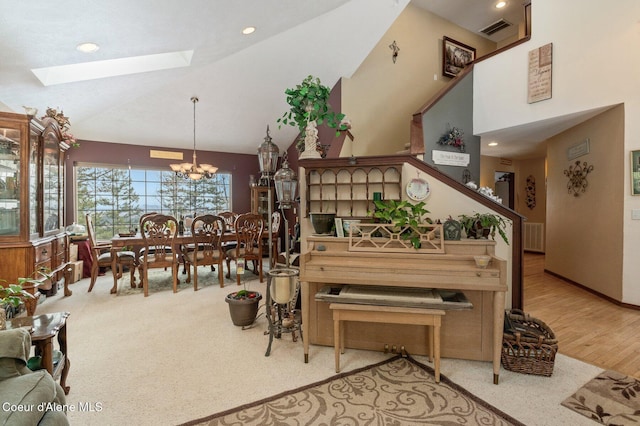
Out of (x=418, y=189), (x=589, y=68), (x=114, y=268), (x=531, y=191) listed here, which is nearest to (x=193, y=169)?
(x=114, y=268)

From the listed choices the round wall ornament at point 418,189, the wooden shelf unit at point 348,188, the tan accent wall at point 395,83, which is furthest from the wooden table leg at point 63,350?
the tan accent wall at point 395,83

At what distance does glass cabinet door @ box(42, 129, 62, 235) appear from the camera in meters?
3.44

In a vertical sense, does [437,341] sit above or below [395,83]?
below

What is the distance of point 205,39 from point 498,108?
14.1 ft

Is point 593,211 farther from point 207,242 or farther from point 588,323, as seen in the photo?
point 207,242

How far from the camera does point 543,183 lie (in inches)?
276

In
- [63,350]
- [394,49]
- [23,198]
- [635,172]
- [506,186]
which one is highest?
[394,49]

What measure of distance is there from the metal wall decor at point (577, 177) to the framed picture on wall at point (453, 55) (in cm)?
277

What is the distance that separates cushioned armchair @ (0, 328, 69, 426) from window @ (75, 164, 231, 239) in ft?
18.6

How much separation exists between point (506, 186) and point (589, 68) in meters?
4.29

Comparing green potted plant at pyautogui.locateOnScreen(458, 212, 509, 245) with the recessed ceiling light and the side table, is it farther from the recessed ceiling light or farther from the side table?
the recessed ceiling light

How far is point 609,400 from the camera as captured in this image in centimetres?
181

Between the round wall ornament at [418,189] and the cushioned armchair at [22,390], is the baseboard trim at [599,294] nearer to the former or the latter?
the round wall ornament at [418,189]

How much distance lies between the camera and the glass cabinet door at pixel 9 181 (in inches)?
114
